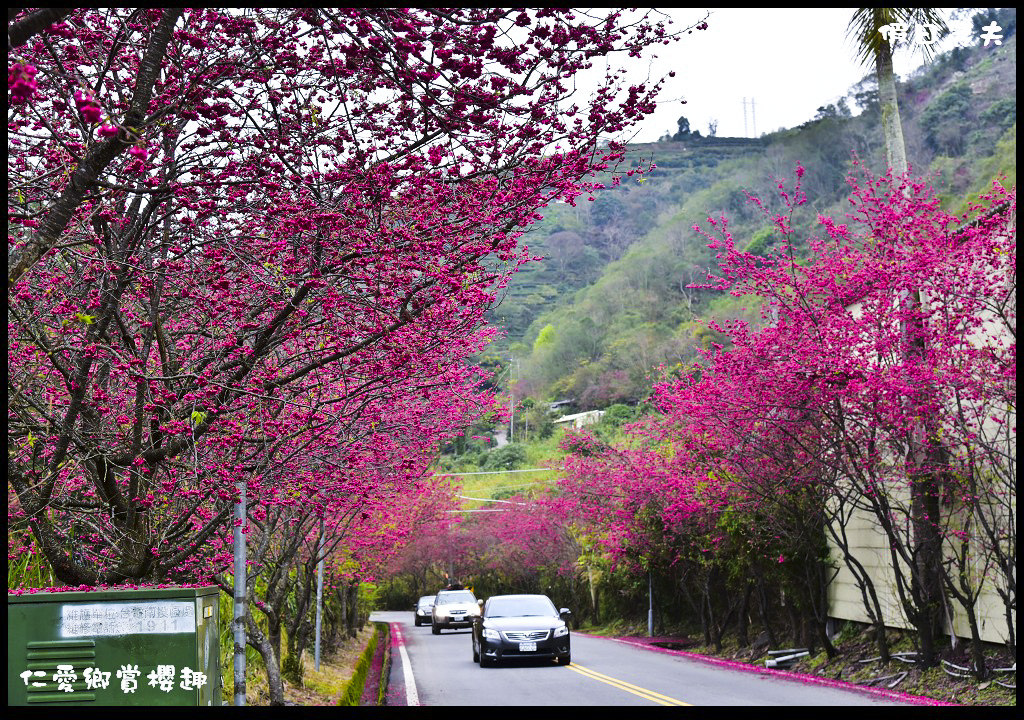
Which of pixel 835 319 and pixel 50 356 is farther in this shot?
pixel 835 319

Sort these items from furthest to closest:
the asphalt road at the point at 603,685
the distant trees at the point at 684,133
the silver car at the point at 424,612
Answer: the distant trees at the point at 684,133 → the silver car at the point at 424,612 → the asphalt road at the point at 603,685

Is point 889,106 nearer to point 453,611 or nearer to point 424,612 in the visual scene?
point 453,611

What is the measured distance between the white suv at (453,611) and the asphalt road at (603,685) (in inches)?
602

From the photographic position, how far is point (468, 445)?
8500cm

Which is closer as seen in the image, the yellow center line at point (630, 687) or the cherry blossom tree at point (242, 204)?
the cherry blossom tree at point (242, 204)

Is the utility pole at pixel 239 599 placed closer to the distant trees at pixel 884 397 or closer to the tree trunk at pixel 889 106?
the distant trees at pixel 884 397

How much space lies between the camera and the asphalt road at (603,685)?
44.2 ft

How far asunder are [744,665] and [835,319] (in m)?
8.27

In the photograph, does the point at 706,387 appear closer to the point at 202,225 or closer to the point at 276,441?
the point at 276,441

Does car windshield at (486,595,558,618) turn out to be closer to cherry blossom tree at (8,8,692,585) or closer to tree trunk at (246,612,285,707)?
tree trunk at (246,612,285,707)

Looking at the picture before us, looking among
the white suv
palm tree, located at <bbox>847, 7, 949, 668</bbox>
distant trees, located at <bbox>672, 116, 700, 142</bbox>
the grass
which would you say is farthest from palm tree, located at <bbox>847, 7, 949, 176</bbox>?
distant trees, located at <bbox>672, 116, 700, 142</bbox>

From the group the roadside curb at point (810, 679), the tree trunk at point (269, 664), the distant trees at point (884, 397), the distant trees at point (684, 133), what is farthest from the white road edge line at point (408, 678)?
the distant trees at point (684, 133)

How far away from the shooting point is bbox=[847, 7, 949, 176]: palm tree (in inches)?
708

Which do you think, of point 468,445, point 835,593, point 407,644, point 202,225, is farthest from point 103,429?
point 468,445
